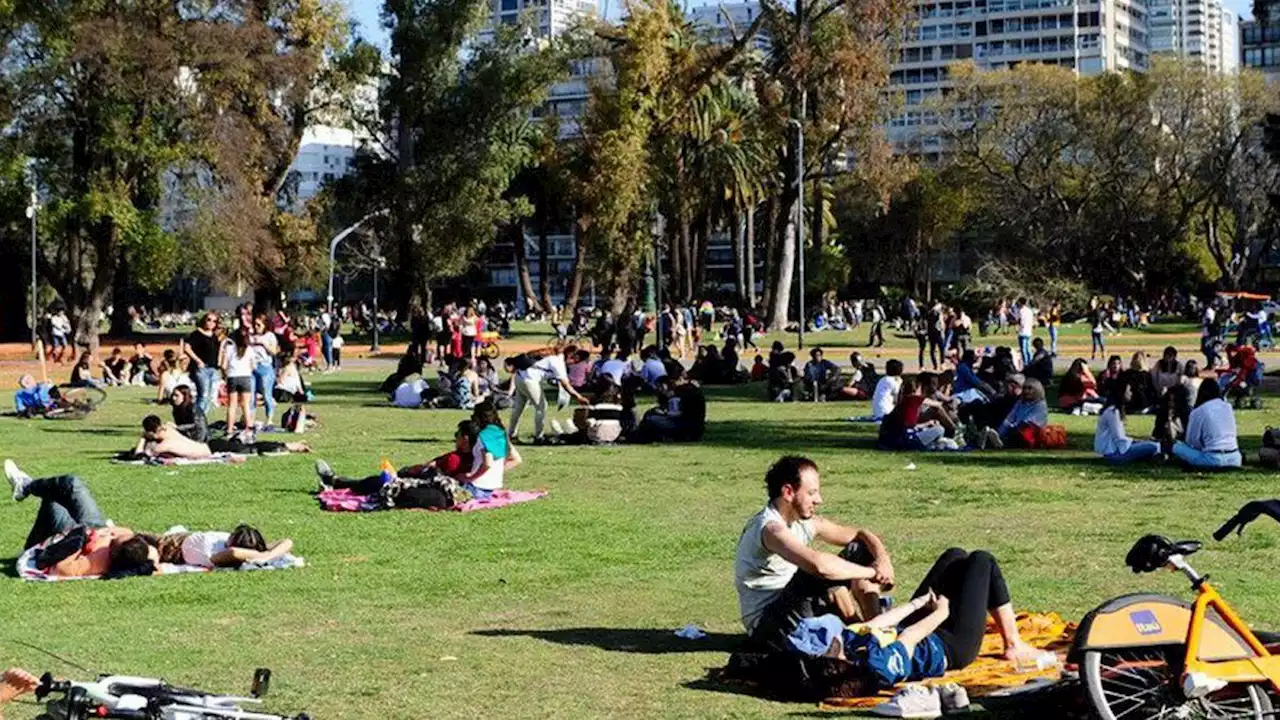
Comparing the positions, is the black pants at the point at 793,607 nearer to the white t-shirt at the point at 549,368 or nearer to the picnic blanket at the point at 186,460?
the picnic blanket at the point at 186,460

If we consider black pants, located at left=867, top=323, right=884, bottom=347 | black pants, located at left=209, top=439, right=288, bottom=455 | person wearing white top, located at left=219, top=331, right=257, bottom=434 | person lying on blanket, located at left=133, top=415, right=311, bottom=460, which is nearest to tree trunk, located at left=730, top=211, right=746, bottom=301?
black pants, located at left=867, top=323, right=884, bottom=347

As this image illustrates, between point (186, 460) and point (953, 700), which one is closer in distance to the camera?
point (953, 700)

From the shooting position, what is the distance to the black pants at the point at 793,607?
29.2 ft

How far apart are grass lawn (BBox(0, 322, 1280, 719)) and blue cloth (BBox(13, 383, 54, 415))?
282 inches

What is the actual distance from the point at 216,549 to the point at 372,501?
3749mm

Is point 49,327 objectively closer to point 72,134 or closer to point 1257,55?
point 72,134

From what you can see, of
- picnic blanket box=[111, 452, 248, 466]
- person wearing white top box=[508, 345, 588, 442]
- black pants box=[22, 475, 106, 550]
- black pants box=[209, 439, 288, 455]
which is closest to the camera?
black pants box=[22, 475, 106, 550]

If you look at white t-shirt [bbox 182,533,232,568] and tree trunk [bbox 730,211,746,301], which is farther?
tree trunk [bbox 730,211,746,301]

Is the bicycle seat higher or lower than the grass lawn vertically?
higher

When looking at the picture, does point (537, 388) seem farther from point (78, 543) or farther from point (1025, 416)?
point (78, 543)

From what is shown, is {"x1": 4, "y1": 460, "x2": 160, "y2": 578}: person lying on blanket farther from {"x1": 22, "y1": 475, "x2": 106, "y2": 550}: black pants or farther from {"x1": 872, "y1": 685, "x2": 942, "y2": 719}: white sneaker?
{"x1": 872, "y1": 685, "x2": 942, "y2": 719}: white sneaker

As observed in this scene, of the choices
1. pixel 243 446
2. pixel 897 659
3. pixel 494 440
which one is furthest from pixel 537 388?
pixel 897 659

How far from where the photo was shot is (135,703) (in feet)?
24.1

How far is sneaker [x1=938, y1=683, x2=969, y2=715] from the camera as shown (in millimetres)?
8078
